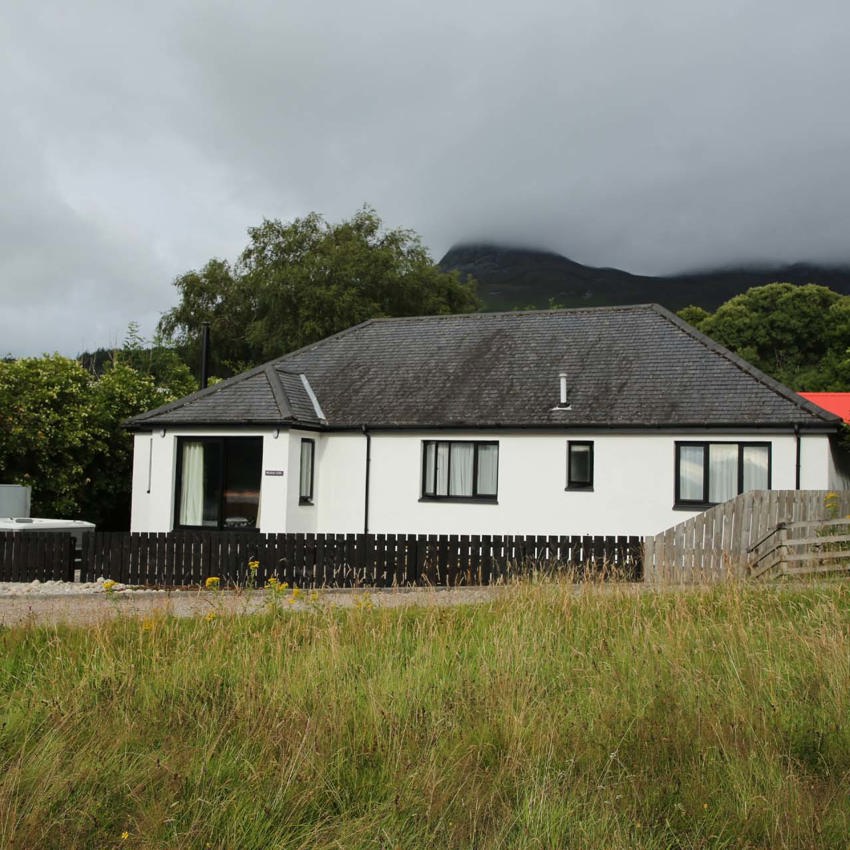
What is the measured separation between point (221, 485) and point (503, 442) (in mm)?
6519

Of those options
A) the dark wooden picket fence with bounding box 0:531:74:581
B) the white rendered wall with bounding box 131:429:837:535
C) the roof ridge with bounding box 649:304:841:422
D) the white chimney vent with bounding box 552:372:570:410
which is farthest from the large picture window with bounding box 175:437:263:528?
the roof ridge with bounding box 649:304:841:422

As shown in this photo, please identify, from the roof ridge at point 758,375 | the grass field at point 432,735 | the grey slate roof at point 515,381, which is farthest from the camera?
the grey slate roof at point 515,381

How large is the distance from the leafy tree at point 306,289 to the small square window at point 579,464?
91.2 feet

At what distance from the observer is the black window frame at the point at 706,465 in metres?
20.2

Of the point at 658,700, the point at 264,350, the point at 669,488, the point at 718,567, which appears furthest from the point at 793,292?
the point at 658,700

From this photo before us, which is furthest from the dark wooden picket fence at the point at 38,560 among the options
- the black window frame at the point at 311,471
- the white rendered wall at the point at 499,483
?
the black window frame at the point at 311,471

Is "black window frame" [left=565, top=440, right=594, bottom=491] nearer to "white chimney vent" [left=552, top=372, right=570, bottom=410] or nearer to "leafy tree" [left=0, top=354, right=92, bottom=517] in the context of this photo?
"white chimney vent" [left=552, top=372, right=570, bottom=410]

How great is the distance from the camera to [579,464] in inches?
859

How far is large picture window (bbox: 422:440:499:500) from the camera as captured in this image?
22.5m

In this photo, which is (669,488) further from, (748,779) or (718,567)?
(748,779)

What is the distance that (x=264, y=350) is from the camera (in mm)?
50500

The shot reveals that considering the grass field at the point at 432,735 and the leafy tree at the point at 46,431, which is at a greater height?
the leafy tree at the point at 46,431

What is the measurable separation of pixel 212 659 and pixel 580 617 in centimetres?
335

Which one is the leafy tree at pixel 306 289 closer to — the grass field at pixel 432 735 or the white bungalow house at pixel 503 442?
the white bungalow house at pixel 503 442
